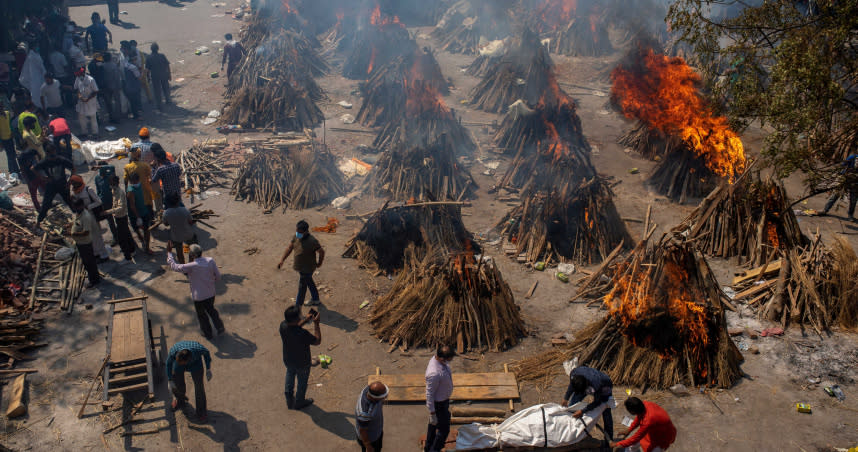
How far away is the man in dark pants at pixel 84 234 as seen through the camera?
900cm

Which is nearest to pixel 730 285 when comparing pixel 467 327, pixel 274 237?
pixel 467 327

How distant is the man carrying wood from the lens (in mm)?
5879

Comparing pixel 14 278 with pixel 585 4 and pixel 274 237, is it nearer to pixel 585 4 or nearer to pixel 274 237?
pixel 274 237

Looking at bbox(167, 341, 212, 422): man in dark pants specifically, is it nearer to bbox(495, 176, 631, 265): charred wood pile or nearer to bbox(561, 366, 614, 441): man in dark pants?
bbox(561, 366, 614, 441): man in dark pants

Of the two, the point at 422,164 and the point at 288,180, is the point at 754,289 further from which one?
the point at 288,180

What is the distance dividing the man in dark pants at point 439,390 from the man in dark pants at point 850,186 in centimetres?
700

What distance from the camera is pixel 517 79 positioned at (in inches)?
745

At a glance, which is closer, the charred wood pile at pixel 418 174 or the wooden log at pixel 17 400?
the wooden log at pixel 17 400

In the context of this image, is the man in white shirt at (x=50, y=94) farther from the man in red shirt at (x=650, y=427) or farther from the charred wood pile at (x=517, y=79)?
the man in red shirt at (x=650, y=427)

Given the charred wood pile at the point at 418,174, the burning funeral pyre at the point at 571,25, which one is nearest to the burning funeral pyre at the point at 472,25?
the burning funeral pyre at the point at 571,25

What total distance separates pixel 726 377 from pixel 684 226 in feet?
13.7

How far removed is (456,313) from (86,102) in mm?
11564

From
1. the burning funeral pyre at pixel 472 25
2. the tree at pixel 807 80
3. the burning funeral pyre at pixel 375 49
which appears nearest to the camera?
the tree at pixel 807 80

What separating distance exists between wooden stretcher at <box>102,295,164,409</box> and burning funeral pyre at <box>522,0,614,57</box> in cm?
2118
